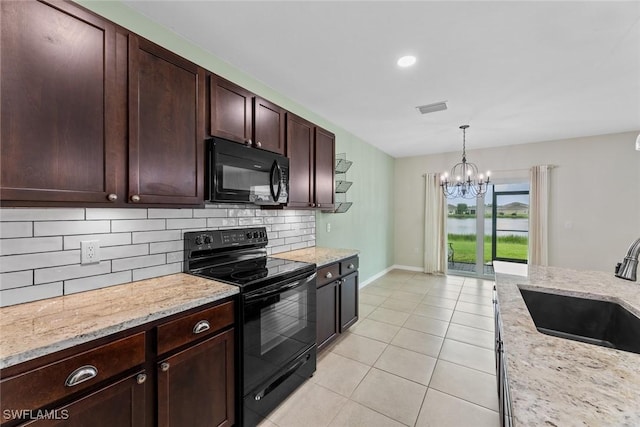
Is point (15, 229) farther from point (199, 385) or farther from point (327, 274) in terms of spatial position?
point (327, 274)

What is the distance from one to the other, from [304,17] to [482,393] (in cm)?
307

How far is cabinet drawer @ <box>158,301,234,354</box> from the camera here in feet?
4.08

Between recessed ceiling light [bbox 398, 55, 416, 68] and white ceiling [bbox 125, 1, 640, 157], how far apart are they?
0.18 ft

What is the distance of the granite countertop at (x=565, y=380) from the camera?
0.61m

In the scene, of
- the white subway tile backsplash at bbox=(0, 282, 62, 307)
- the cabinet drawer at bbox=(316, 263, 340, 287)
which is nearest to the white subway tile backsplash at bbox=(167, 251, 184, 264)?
the white subway tile backsplash at bbox=(0, 282, 62, 307)

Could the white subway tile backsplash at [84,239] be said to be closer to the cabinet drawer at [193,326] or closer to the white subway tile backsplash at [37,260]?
the white subway tile backsplash at [37,260]

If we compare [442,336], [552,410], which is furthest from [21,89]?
[442,336]

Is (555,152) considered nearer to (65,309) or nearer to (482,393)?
(482,393)

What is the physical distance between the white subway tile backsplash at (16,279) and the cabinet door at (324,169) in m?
2.16

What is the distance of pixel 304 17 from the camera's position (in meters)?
1.74

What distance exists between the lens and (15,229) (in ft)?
4.18

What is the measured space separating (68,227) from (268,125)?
150cm

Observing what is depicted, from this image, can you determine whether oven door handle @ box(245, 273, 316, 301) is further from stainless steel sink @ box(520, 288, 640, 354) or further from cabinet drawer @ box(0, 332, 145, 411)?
stainless steel sink @ box(520, 288, 640, 354)

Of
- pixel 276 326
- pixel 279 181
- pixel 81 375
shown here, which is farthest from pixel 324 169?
pixel 81 375
